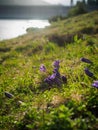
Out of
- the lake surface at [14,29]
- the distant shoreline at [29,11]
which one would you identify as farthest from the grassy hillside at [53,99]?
the distant shoreline at [29,11]

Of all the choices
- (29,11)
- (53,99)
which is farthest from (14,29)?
(29,11)

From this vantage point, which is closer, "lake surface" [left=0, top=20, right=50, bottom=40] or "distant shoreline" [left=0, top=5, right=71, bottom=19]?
"lake surface" [left=0, top=20, right=50, bottom=40]

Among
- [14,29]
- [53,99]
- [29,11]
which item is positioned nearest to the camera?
[53,99]

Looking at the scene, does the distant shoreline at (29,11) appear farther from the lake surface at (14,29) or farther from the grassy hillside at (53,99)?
the grassy hillside at (53,99)

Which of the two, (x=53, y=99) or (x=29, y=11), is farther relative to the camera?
(x=29, y=11)

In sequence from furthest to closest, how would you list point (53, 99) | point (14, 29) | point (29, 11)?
point (29, 11) < point (14, 29) < point (53, 99)

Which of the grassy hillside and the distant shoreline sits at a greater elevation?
the grassy hillside

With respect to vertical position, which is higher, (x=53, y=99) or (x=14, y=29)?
(x=53, y=99)

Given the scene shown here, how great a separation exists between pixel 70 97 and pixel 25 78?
1922 mm

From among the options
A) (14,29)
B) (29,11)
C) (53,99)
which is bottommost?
(29,11)

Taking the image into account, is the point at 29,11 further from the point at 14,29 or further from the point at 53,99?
the point at 53,99

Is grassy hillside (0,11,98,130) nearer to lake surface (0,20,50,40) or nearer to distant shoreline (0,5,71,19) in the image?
lake surface (0,20,50,40)

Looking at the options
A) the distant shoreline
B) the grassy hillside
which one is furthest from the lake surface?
the distant shoreline

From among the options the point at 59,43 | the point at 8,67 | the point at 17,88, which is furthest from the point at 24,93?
the point at 59,43
